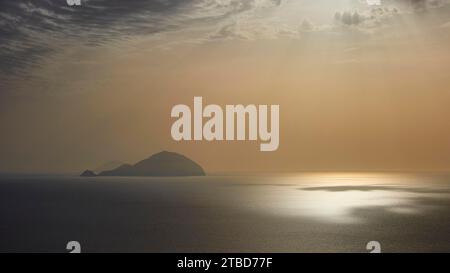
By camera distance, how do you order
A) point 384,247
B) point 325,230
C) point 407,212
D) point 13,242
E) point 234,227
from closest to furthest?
point 13,242
point 384,247
point 234,227
point 325,230
point 407,212

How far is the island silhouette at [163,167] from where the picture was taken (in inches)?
6459

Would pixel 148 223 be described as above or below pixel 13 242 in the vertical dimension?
above

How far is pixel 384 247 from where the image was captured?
32.6 meters

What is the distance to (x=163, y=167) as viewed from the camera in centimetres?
16500

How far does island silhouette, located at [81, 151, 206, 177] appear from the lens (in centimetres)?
16405
